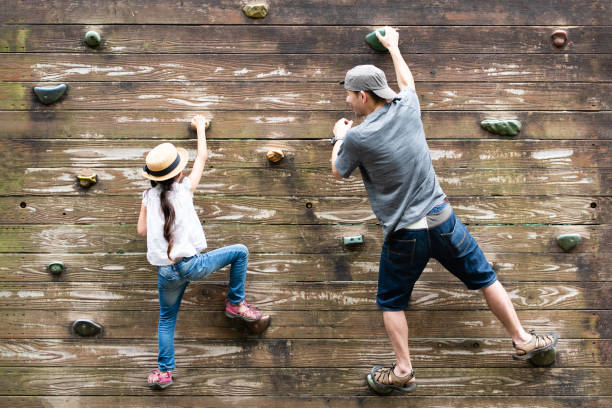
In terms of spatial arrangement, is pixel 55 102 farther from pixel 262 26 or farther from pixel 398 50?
pixel 398 50

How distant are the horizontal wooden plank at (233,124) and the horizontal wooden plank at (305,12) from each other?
536 millimetres

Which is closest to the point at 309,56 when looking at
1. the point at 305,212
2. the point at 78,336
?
the point at 305,212

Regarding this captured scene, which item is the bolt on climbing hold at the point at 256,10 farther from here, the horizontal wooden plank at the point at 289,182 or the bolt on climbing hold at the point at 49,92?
the bolt on climbing hold at the point at 49,92

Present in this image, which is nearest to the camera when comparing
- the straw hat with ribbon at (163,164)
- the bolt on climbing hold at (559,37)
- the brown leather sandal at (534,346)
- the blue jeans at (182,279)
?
the straw hat with ribbon at (163,164)

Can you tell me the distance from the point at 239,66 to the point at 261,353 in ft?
5.62

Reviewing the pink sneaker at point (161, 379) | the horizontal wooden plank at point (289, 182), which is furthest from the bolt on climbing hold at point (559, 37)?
the pink sneaker at point (161, 379)

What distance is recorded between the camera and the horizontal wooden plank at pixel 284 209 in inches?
112

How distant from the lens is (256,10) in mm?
2775

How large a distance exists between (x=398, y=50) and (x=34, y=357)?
2.77 m

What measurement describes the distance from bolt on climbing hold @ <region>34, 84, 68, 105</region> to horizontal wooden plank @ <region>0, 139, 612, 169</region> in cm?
24

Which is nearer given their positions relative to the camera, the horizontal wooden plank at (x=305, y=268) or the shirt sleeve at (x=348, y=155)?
the shirt sleeve at (x=348, y=155)

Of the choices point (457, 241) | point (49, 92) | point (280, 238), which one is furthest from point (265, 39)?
point (457, 241)

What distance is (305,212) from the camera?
2854 millimetres

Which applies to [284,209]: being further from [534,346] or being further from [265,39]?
[534,346]
